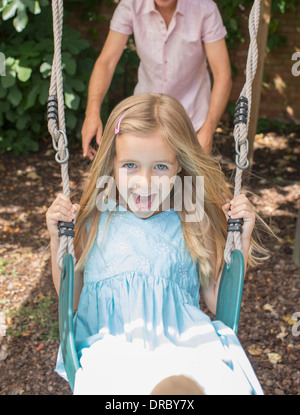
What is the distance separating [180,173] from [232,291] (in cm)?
53

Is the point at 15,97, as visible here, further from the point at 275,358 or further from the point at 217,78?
the point at 275,358

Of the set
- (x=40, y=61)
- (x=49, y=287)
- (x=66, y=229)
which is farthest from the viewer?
(x=40, y=61)

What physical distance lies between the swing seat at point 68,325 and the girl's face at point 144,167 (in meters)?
0.36

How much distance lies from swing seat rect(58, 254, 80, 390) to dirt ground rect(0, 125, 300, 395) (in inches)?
29.8

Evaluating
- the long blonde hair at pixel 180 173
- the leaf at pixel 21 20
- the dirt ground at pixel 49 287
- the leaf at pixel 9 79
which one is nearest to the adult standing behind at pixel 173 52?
the long blonde hair at pixel 180 173

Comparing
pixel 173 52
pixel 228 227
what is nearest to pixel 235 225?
pixel 228 227

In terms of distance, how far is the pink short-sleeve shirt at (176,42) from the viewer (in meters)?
2.72

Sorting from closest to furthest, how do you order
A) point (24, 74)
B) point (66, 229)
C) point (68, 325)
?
point (68, 325)
point (66, 229)
point (24, 74)

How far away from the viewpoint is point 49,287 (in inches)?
135

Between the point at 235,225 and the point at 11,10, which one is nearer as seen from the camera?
the point at 235,225

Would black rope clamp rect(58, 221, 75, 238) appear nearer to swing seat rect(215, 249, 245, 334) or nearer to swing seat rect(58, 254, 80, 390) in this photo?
swing seat rect(58, 254, 80, 390)

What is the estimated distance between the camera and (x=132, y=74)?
5812 millimetres
